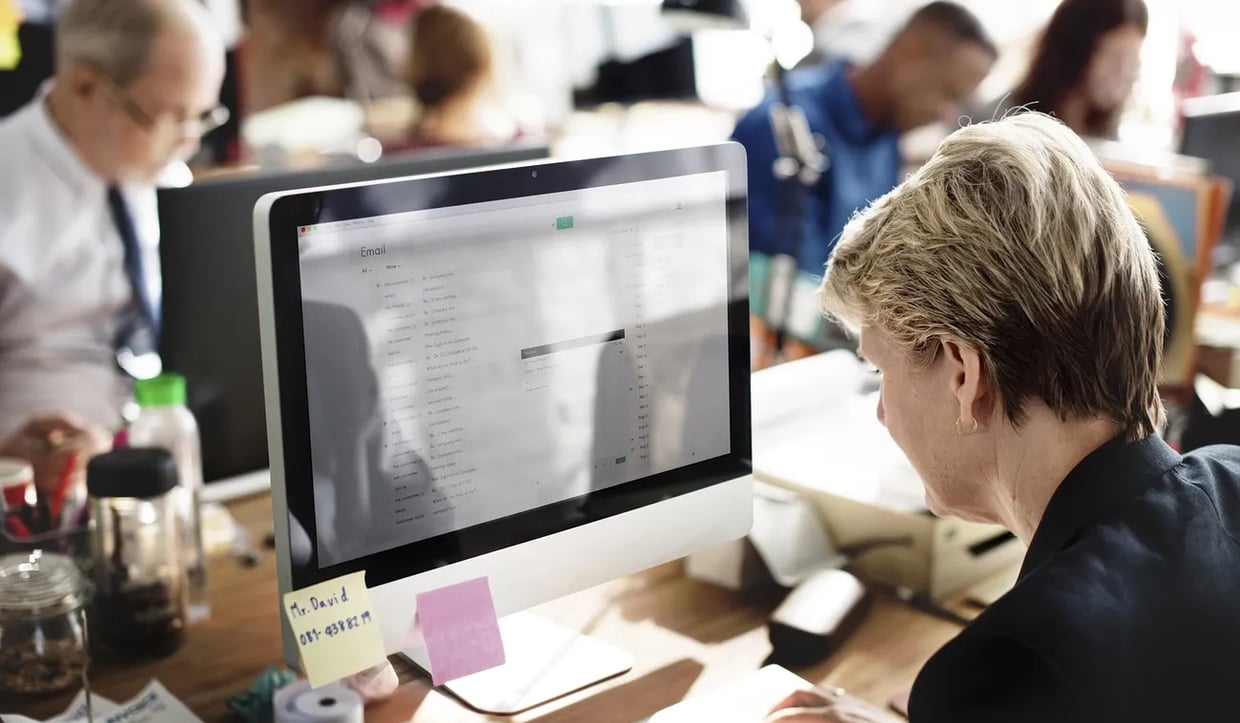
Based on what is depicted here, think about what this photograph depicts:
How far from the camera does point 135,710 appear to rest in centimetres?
108

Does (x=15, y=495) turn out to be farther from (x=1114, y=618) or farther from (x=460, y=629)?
(x=1114, y=618)

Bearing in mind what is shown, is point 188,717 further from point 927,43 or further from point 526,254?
point 927,43

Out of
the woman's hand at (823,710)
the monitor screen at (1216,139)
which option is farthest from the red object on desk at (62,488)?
the monitor screen at (1216,139)

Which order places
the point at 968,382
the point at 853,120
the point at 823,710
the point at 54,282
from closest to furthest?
the point at 968,382 < the point at 823,710 < the point at 54,282 < the point at 853,120

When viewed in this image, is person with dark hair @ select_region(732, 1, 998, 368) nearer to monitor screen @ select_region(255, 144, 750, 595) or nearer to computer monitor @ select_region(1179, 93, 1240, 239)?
computer monitor @ select_region(1179, 93, 1240, 239)

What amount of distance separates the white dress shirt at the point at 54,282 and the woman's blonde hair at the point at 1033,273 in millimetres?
1857

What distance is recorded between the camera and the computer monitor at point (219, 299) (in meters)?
1.35

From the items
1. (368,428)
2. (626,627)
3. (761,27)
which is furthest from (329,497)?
(761,27)

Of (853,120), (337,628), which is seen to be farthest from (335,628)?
(853,120)

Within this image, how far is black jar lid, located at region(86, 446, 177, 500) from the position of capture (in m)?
1.18

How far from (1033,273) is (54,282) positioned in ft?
6.97

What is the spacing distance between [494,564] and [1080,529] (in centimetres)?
→ 49

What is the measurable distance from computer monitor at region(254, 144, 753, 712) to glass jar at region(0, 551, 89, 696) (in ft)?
0.89

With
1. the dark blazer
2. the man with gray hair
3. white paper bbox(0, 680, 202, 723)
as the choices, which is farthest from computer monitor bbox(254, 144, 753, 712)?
the man with gray hair
